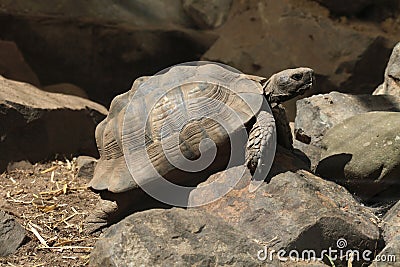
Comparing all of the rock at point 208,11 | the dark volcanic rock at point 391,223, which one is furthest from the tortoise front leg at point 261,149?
the rock at point 208,11

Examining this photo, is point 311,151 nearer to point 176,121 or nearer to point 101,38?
Answer: point 176,121

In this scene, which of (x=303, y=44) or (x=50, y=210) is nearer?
(x=50, y=210)

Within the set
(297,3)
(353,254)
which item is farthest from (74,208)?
(297,3)

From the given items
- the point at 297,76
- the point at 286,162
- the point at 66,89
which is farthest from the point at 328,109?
the point at 66,89

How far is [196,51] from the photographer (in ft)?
19.9

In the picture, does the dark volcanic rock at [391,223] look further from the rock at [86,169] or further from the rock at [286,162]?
the rock at [86,169]

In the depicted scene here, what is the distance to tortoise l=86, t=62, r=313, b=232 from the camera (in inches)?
130

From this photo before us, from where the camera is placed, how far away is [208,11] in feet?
18.9

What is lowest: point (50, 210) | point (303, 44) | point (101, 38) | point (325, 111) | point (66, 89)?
point (66, 89)

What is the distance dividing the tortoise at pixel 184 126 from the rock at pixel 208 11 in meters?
2.13

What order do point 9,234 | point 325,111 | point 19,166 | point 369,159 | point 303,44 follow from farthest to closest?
point 303,44
point 19,166
point 325,111
point 369,159
point 9,234

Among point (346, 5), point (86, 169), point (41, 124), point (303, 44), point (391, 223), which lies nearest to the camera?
point (391, 223)

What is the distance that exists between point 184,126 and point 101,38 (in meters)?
2.99

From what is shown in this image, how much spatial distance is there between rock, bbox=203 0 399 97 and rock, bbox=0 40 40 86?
1.70 m
